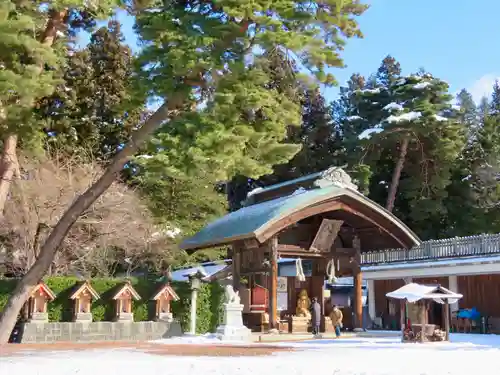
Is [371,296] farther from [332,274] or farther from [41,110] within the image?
Result: [41,110]

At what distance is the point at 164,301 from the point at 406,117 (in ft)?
66.0

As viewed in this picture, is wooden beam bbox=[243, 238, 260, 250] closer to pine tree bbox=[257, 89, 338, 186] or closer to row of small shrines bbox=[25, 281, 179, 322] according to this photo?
row of small shrines bbox=[25, 281, 179, 322]

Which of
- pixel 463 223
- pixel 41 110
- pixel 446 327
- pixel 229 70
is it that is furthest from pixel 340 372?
pixel 463 223

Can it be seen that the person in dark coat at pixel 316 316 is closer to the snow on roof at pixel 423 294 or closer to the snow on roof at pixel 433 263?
the snow on roof at pixel 423 294

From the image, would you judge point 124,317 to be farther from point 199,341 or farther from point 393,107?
point 393,107

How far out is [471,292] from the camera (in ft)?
79.9

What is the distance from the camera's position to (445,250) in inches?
987

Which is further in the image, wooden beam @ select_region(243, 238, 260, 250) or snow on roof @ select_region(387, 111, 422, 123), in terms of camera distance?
snow on roof @ select_region(387, 111, 422, 123)

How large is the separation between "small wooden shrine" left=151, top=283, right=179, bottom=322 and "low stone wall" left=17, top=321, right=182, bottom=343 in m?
0.29

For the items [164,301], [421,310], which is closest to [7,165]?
[164,301]

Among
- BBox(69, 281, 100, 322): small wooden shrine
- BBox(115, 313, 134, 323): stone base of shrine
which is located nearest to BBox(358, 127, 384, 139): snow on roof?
BBox(115, 313, 134, 323): stone base of shrine

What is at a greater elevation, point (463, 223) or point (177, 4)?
point (177, 4)

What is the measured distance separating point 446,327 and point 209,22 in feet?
36.0

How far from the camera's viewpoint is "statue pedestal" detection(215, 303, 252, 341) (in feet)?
55.6
